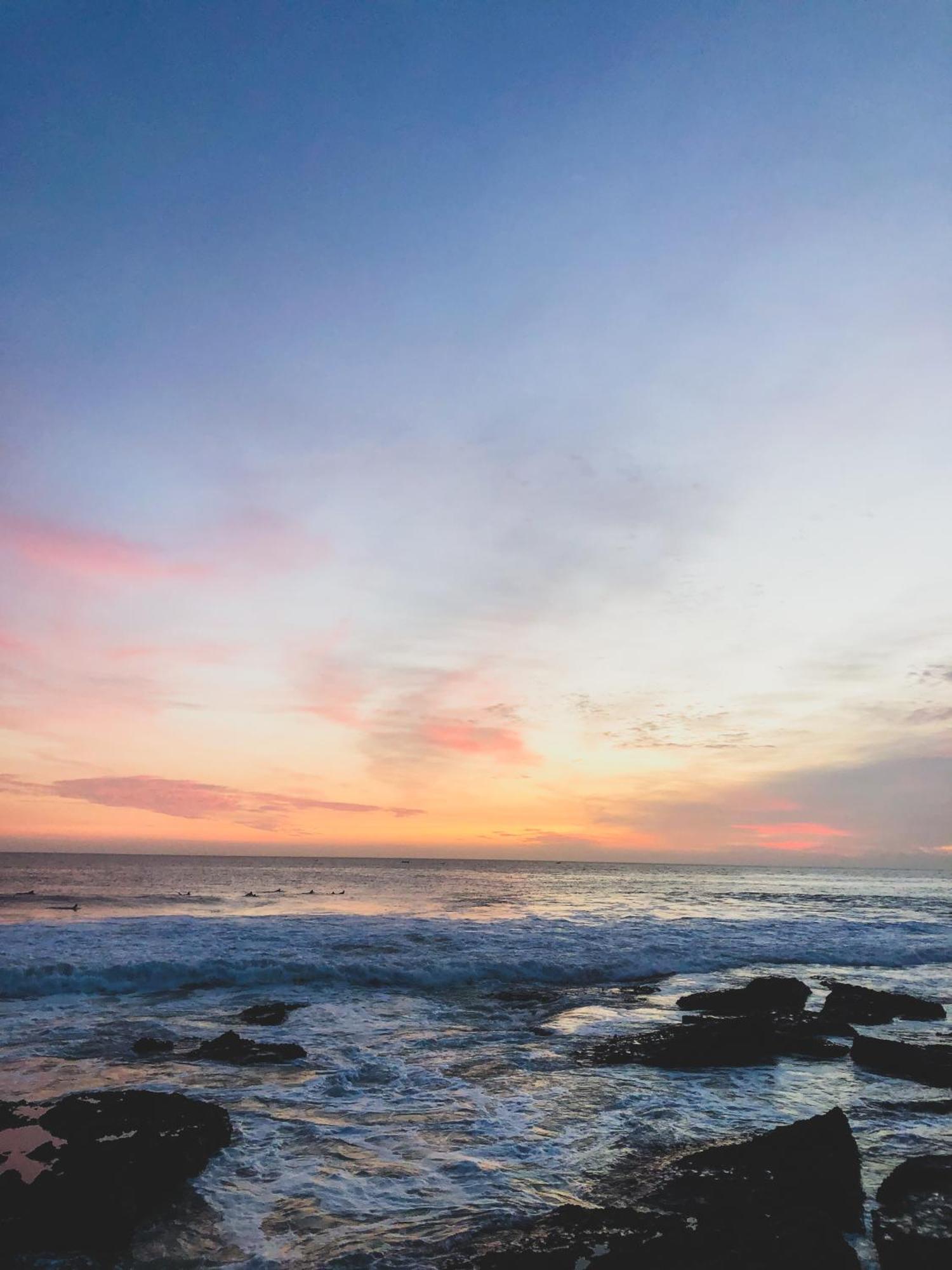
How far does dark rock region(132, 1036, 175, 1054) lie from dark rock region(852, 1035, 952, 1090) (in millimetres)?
14581

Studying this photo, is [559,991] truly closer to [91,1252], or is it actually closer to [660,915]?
[91,1252]

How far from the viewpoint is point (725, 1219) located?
7430 millimetres

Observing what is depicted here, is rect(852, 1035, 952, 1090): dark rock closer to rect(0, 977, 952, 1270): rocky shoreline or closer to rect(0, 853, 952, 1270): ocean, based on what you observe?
rect(0, 853, 952, 1270): ocean

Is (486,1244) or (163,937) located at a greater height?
(486,1244)

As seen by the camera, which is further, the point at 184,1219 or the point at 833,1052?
the point at 833,1052

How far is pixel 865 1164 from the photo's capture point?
9.57 m

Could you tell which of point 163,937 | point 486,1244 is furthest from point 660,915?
point 486,1244

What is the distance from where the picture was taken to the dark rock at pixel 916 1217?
6.74 meters

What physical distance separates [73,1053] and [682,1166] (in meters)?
12.9

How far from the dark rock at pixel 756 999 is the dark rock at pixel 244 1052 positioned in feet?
37.2

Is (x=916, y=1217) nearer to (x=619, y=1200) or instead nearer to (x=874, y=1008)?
(x=619, y=1200)

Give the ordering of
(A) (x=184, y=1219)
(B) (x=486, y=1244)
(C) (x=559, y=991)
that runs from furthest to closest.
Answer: (C) (x=559, y=991), (A) (x=184, y=1219), (B) (x=486, y=1244)

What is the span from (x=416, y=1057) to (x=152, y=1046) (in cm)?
582

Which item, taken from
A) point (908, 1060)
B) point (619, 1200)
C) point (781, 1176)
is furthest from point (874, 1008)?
point (619, 1200)
